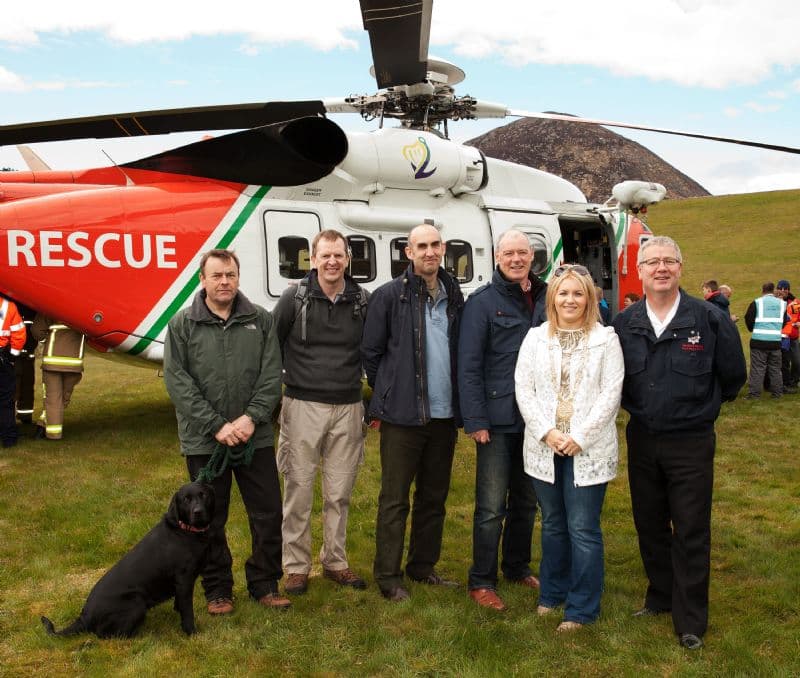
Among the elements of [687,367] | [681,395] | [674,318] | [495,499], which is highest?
[674,318]

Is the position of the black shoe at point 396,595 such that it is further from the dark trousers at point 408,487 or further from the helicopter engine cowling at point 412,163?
the helicopter engine cowling at point 412,163

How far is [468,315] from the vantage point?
13.2 feet

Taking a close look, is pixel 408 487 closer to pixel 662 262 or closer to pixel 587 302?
pixel 587 302

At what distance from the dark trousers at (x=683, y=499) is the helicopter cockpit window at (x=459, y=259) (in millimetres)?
5217

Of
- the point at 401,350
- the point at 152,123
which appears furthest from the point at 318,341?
the point at 152,123

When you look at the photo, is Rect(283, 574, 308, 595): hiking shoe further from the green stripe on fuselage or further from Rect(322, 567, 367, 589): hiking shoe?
the green stripe on fuselage

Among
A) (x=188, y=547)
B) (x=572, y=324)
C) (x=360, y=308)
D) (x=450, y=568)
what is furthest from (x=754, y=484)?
(x=188, y=547)

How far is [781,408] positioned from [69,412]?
9692 millimetres

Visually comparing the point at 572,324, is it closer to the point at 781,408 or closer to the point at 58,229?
the point at 58,229

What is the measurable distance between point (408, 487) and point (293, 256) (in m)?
4.29

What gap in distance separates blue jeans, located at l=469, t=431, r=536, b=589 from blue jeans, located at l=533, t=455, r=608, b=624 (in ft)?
0.91

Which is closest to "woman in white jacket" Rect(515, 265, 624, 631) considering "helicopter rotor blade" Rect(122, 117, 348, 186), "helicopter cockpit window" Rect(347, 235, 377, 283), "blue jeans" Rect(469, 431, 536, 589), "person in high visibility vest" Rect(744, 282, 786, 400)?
"blue jeans" Rect(469, 431, 536, 589)

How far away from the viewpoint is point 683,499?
143 inches

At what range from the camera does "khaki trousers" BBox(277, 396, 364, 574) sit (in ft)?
13.8
